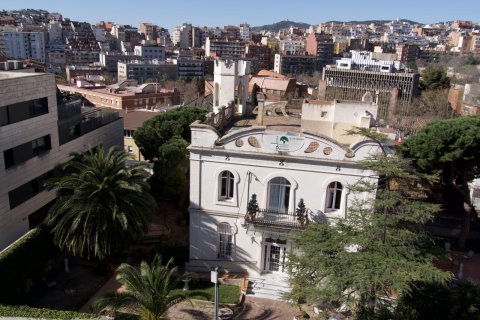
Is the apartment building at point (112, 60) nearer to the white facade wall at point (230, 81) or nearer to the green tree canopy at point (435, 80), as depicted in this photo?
the green tree canopy at point (435, 80)

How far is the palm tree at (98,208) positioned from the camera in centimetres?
2072

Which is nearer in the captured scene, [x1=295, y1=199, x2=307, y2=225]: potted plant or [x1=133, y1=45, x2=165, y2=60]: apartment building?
[x1=295, y1=199, x2=307, y2=225]: potted plant

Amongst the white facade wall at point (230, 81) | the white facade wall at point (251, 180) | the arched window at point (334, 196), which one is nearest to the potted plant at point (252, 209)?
the white facade wall at point (251, 180)

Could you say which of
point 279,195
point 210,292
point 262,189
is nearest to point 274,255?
point 279,195

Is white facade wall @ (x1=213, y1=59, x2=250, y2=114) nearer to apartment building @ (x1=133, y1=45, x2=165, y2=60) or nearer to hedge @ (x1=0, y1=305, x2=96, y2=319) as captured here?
hedge @ (x1=0, y1=305, x2=96, y2=319)

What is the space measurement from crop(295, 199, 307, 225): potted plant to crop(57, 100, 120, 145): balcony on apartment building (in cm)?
1591

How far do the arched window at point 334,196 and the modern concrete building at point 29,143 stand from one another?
16.7 meters

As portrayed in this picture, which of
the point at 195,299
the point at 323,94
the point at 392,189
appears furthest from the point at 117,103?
the point at 392,189

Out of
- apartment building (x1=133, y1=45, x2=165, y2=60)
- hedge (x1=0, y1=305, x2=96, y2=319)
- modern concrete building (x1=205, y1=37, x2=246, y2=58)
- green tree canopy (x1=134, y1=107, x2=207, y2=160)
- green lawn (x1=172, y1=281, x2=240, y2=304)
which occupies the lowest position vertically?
green lawn (x1=172, y1=281, x2=240, y2=304)

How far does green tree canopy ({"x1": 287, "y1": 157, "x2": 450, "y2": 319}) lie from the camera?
47.7ft

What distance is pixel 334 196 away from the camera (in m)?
21.6

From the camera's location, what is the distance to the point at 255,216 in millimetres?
21781

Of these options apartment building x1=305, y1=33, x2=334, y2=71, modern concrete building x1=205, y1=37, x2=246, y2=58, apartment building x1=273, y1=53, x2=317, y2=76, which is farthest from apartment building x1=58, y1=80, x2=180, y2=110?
apartment building x1=305, y1=33, x2=334, y2=71

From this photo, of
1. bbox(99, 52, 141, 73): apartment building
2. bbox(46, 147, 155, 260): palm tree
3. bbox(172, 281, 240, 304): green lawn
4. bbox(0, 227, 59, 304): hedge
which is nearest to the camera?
bbox(0, 227, 59, 304): hedge
